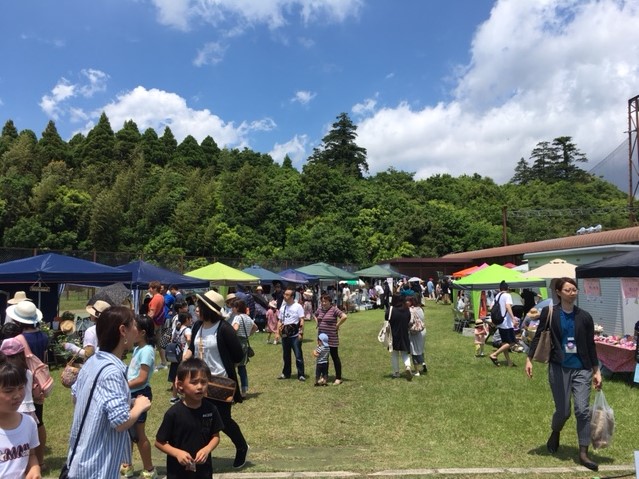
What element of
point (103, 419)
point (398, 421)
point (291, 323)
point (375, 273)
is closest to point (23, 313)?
point (103, 419)

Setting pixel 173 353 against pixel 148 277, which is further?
pixel 148 277

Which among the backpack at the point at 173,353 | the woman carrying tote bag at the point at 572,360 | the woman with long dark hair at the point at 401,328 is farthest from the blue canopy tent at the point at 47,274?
the woman carrying tote bag at the point at 572,360

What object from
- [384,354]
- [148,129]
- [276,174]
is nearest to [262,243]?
[276,174]

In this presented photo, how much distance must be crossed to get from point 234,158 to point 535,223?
132 feet

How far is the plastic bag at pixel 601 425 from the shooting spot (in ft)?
15.7

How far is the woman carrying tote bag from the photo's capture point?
4891 mm

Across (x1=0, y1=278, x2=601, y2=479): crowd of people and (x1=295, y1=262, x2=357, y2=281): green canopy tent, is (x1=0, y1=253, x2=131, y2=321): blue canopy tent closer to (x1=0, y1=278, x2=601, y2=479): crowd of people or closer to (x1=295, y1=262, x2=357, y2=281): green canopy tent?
(x1=0, y1=278, x2=601, y2=479): crowd of people

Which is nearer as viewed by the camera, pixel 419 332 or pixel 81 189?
pixel 419 332

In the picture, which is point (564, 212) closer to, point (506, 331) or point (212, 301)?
point (506, 331)

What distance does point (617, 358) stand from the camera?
8906 millimetres

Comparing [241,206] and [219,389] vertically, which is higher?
[241,206]

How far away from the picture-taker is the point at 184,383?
3191 millimetres

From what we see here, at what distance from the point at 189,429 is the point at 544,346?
3.70 m

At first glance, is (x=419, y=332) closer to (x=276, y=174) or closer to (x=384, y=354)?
(x=384, y=354)
